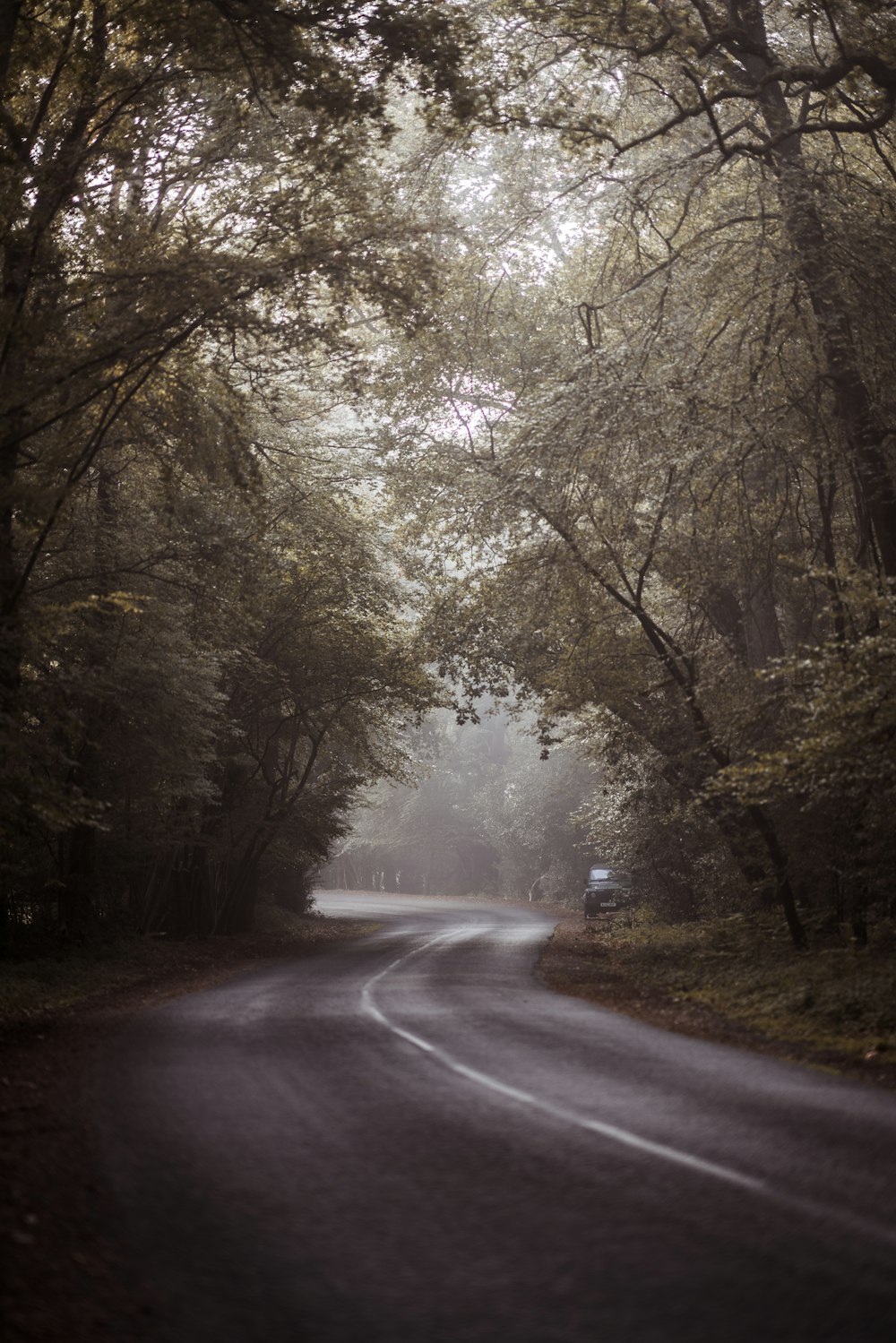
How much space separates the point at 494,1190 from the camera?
5699 millimetres

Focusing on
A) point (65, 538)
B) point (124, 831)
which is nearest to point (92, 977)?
point (124, 831)

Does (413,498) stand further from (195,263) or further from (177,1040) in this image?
(177,1040)

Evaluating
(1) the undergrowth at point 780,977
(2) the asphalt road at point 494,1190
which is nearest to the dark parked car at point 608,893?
(1) the undergrowth at point 780,977

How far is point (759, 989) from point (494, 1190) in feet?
33.6

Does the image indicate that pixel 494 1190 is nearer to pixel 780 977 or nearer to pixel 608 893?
pixel 780 977

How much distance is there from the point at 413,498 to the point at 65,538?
9.61 meters

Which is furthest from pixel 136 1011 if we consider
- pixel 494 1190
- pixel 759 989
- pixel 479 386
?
pixel 479 386

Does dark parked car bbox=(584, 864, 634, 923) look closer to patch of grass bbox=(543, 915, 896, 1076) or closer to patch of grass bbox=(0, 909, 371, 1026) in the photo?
patch of grass bbox=(543, 915, 896, 1076)

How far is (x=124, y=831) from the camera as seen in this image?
21.7 meters

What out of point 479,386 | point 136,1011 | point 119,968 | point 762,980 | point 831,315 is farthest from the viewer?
point 479,386

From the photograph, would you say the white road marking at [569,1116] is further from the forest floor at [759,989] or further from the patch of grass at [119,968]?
the patch of grass at [119,968]

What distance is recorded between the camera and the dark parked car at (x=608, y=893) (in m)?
35.5

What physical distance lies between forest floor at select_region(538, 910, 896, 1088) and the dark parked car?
12234 millimetres

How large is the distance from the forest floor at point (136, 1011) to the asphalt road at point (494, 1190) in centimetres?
23
